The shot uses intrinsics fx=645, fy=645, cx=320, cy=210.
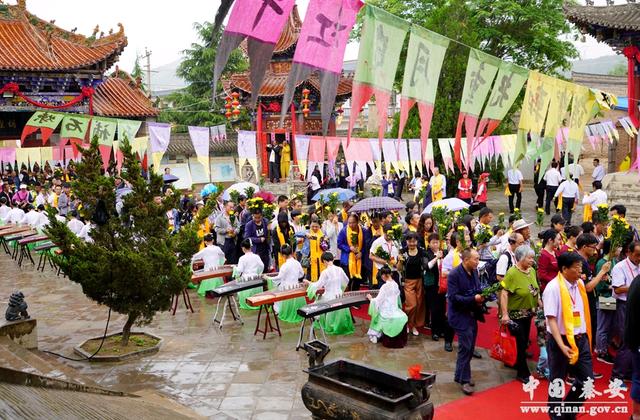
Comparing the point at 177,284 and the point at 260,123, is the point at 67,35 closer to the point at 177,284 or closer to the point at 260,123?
the point at 260,123

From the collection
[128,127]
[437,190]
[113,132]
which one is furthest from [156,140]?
[437,190]

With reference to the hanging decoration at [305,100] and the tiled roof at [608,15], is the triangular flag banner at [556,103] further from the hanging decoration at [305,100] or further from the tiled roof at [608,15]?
the hanging decoration at [305,100]

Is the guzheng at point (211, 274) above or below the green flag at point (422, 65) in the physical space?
below

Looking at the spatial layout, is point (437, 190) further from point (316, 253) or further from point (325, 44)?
point (325, 44)

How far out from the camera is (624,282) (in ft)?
24.0

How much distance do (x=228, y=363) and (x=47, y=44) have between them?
20861 millimetres

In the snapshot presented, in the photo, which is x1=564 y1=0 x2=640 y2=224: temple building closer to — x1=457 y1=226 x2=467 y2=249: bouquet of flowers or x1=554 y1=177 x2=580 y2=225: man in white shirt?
x1=554 y1=177 x2=580 y2=225: man in white shirt

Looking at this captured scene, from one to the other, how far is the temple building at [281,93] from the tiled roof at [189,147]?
1.85 m

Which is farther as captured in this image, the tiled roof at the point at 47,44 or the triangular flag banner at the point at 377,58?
the tiled roof at the point at 47,44

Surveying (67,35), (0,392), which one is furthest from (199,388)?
(67,35)

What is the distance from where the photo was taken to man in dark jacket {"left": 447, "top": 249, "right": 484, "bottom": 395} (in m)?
7.41

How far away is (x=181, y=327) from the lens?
10484mm

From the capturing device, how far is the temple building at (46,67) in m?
24.1

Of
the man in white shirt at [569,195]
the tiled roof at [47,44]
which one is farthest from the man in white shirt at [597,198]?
the tiled roof at [47,44]
